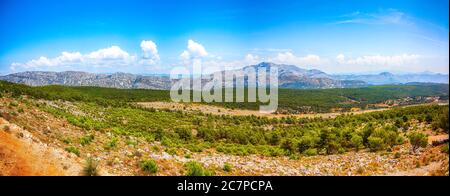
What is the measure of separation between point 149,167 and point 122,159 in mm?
1890

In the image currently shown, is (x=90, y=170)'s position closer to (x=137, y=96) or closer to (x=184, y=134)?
(x=184, y=134)

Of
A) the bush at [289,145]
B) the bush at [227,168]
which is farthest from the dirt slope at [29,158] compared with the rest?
the bush at [289,145]

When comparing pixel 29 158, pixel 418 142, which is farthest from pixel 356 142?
pixel 29 158

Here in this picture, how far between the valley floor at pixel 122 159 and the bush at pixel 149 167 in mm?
238

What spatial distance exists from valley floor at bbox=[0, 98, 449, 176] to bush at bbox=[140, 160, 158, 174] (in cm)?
24

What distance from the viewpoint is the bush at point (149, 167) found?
1304cm

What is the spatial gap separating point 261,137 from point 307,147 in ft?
32.1

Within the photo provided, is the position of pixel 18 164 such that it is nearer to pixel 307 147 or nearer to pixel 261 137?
pixel 307 147

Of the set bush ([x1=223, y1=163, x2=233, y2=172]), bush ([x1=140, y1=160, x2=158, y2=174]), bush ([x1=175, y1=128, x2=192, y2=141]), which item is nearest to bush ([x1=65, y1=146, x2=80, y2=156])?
bush ([x1=140, y1=160, x2=158, y2=174])

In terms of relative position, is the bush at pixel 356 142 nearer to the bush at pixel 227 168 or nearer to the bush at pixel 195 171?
the bush at pixel 227 168

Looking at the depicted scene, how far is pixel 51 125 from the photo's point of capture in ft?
60.0

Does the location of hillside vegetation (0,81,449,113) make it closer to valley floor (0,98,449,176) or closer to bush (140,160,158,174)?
valley floor (0,98,449,176)
